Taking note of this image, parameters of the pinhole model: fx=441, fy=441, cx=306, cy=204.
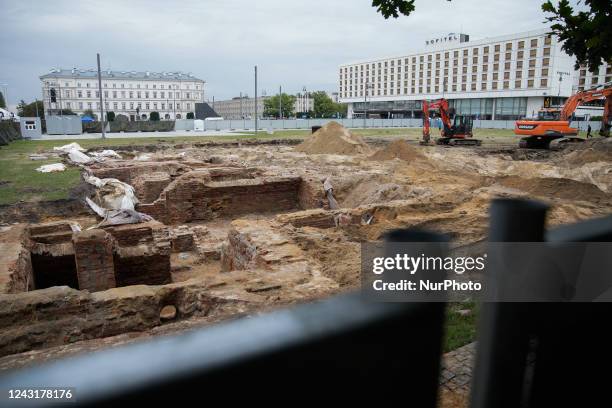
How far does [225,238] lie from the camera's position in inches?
453

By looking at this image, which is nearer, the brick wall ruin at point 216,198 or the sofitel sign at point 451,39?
the brick wall ruin at point 216,198

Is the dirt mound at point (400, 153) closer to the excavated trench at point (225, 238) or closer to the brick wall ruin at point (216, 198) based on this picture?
the excavated trench at point (225, 238)

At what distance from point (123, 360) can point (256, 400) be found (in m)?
0.25

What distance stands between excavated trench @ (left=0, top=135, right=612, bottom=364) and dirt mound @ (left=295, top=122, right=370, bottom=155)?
5315mm

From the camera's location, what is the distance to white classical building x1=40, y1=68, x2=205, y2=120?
333 feet

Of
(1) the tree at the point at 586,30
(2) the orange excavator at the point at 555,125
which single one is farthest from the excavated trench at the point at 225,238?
(2) the orange excavator at the point at 555,125

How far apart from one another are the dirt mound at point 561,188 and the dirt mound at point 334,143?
12.4 metres

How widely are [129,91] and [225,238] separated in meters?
111

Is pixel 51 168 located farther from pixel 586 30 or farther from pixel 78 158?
pixel 586 30

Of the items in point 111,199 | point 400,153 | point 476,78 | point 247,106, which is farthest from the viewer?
point 247,106

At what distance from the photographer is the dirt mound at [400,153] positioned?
22.1 m

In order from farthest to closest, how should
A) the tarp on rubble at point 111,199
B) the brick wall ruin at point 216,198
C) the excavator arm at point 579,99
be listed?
1. the excavator arm at point 579,99
2. the brick wall ruin at point 216,198
3. the tarp on rubble at point 111,199

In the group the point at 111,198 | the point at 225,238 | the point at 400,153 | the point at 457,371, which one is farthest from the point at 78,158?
the point at 457,371

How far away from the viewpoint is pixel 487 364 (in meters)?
1.10
